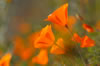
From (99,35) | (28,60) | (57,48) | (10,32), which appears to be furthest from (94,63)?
(10,32)

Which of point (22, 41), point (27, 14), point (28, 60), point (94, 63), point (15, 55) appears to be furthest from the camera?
point (27, 14)

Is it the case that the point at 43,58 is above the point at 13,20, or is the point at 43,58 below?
above

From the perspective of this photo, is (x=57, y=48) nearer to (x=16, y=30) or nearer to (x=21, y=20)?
(x=16, y=30)

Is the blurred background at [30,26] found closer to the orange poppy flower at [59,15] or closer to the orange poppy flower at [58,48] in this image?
the orange poppy flower at [58,48]

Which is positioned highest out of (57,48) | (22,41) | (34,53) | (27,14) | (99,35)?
(57,48)

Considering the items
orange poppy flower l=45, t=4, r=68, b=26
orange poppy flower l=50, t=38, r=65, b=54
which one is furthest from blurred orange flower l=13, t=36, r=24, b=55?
orange poppy flower l=45, t=4, r=68, b=26

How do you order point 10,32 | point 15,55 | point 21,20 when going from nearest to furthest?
point 15,55 → point 10,32 → point 21,20
